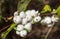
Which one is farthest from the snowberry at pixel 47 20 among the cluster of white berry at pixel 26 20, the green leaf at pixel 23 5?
the green leaf at pixel 23 5

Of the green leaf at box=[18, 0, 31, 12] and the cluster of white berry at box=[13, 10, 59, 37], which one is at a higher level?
the green leaf at box=[18, 0, 31, 12]

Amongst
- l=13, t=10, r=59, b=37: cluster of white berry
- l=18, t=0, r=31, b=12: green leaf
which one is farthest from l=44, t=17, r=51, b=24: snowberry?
l=18, t=0, r=31, b=12: green leaf

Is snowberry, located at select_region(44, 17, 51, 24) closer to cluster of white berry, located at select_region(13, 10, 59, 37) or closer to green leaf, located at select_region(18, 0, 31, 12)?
cluster of white berry, located at select_region(13, 10, 59, 37)

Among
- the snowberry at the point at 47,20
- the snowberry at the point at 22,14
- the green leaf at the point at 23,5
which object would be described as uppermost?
the green leaf at the point at 23,5

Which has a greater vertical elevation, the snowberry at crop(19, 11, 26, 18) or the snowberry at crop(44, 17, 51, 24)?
the snowberry at crop(19, 11, 26, 18)

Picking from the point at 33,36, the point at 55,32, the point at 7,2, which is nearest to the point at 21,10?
the point at 7,2

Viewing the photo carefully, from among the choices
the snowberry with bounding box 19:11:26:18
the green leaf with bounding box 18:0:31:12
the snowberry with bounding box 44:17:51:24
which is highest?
the green leaf with bounding box 18:0:31:12

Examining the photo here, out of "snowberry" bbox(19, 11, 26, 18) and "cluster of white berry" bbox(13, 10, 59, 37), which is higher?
"snowberry" bbox(19, 11, 26, 18)

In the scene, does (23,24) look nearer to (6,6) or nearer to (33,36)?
(6,6)


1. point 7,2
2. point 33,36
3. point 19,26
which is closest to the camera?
point 19,26

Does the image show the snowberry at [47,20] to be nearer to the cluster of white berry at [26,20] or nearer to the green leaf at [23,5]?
the cluster of white berry at [26,20]

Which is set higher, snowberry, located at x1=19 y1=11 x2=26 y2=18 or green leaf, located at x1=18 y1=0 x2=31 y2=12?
green leaf, located at x1=18 y1=0 x2=31 y2=12
